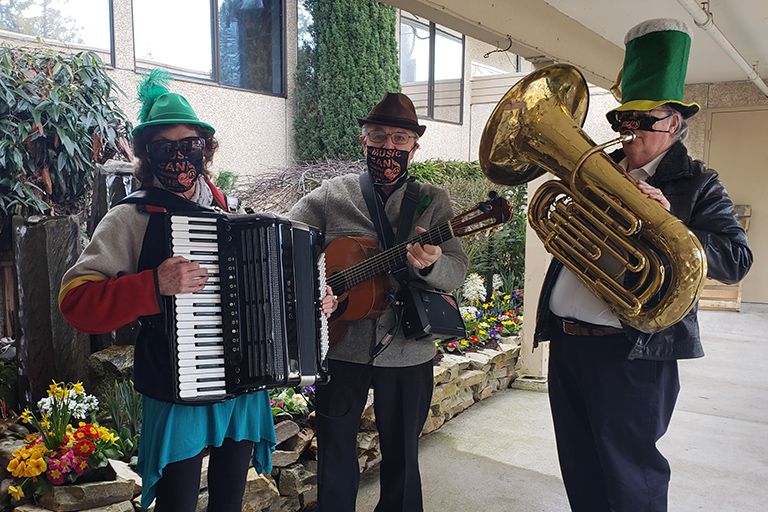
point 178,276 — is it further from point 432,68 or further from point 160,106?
point 432,68

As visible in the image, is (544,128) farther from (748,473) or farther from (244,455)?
(748,473)

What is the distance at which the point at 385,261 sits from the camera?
7.24 ft

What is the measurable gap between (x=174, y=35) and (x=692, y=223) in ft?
22.4

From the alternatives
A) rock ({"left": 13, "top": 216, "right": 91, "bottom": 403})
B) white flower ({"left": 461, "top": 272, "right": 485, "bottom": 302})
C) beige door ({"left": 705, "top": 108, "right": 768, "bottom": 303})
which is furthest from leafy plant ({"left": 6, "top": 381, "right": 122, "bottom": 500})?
beige door ({"left": 705, "top": 108, "right": 768, "bottom": 303})

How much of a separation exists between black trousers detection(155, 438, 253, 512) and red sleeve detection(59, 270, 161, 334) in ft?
1.68

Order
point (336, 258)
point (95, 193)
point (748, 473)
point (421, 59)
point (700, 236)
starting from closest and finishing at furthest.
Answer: point (700, 236) → point (336, 258) → point (95, 193) → point (748, 473) → point (421, 59)

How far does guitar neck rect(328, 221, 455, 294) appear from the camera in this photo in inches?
86.1

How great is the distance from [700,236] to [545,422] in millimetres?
2648

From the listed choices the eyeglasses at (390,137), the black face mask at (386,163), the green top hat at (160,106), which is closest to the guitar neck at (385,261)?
the black face mask at (386,163)

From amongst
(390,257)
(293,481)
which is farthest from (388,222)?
(293,481)

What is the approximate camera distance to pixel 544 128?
6.61 ft

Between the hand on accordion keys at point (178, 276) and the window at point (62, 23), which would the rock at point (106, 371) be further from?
the window at point (62, 23)

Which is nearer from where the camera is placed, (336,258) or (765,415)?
(336,258)

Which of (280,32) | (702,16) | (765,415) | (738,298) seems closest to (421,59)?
(280,32)
